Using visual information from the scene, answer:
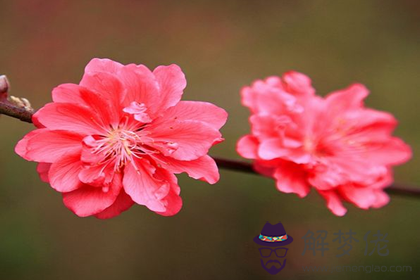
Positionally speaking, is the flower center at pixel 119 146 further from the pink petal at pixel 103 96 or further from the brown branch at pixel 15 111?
the brown branch at pixel 15 111

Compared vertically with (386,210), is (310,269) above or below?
below

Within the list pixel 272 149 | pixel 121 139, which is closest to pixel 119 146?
pixel 121 139

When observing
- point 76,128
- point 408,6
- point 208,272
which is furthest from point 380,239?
point 408,6

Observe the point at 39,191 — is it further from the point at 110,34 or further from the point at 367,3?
the point at 367,3

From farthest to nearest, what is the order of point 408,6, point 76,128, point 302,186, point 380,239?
point 408,6, point 380,239, point 302,186, point 76,128

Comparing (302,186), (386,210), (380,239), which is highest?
(386,210)

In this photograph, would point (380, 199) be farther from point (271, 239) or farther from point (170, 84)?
point (170, 84)

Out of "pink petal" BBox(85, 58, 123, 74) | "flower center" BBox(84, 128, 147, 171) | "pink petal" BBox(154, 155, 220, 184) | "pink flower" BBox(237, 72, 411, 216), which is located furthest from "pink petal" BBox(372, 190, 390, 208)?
"pink petal" BBox(85, 58, 123, 74)
